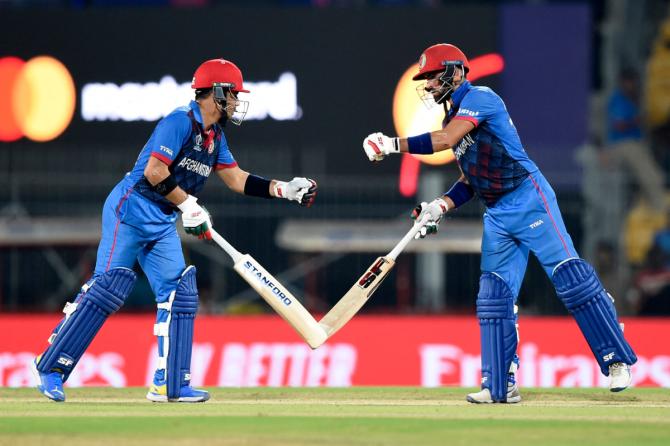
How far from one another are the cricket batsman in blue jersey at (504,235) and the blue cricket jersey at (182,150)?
3.02ft

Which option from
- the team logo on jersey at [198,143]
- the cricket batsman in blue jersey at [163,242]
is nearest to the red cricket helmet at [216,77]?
the cricket batsman in blue jersey at [163,242]

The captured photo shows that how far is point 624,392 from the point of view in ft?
31.6

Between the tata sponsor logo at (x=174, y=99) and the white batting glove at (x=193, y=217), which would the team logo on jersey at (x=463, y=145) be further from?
the tata sponsor logo at (x=174, y=99)

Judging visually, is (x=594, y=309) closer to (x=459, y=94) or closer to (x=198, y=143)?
(x=459, y=94)

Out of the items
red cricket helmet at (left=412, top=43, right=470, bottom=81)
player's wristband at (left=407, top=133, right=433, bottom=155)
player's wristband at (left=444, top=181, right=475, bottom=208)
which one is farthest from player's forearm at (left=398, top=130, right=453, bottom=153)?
player's wristband at (left=444, top=181, right=475, bottom=208)

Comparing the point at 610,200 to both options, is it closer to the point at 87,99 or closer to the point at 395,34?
the point at 395,34

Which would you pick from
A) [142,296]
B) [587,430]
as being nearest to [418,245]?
[142,296]

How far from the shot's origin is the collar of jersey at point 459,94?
348 inches

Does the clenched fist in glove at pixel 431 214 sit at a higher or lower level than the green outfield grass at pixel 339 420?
higher

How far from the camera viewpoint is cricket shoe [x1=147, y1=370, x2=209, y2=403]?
8.75 meters

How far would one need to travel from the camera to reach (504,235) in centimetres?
877

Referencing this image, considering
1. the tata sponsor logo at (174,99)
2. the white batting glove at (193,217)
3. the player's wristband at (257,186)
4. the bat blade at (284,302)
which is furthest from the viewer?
the tata sponsor logo at (174,99)

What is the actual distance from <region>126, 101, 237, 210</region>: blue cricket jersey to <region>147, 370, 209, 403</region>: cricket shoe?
96cm

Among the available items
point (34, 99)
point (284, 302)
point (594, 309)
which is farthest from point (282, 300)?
point (34, 99)
